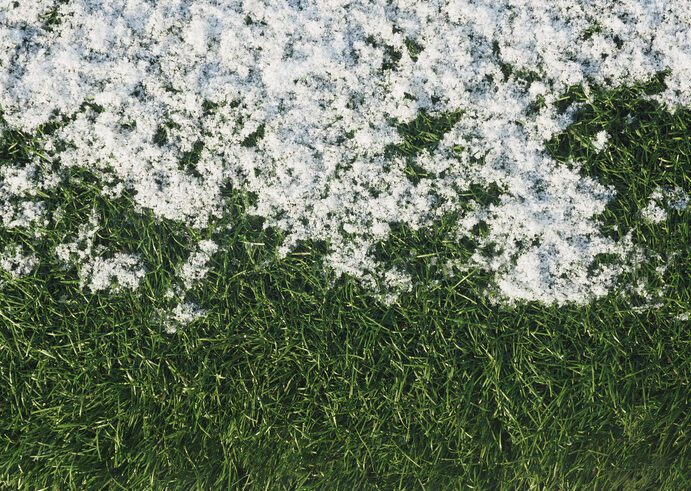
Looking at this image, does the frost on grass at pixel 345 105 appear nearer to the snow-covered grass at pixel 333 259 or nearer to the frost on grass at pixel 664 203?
the snow-covered grass at pixel 333 259

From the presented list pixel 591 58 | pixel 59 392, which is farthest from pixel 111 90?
pixel 591 58

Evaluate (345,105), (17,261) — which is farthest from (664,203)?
(17,261)

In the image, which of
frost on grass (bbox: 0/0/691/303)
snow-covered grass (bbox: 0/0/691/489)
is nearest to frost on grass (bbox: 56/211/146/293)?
snow-covered grass (bbox: 0/0/691/489)

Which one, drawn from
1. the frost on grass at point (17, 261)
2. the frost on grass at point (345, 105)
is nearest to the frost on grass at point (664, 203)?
the frost on grass at point (345, 105)

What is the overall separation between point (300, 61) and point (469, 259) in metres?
0.88

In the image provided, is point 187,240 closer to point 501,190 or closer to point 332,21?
point 332,21

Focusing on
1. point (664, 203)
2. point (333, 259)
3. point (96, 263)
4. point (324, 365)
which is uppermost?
point (664, 203)

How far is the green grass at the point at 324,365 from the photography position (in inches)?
73.0

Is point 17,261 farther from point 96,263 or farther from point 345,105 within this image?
point 345,105

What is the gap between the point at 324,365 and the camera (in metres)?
1.87

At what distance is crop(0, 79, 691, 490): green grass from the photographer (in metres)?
1.86

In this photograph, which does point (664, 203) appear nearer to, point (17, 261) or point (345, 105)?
point (345, 105)

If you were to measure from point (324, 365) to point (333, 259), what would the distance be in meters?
0.35

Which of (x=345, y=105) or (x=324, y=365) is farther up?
(x=345, y=105)
